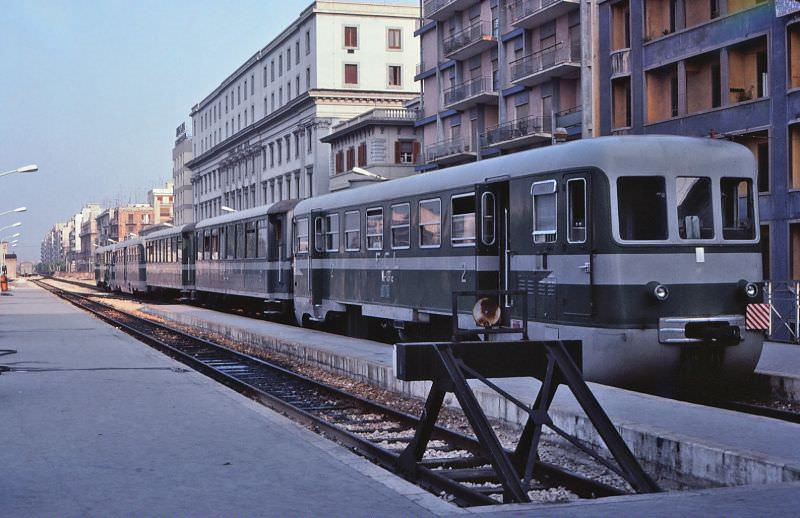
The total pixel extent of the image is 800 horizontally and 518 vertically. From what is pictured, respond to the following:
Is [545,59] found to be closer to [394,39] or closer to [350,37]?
[350,37]

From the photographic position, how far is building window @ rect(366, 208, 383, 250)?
2000 centimetres

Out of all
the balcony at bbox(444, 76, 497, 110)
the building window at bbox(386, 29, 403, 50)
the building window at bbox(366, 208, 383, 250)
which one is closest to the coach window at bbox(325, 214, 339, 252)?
the building window at bbox(366, 208, 383, 250)

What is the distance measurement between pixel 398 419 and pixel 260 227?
742 inches

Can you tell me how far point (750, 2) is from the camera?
28812 millimetres

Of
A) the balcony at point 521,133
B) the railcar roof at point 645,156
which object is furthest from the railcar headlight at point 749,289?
the balcony at point 521,133

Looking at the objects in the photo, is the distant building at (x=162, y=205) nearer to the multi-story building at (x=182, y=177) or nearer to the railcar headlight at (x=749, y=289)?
the multi-story building at (x=182, y=177)

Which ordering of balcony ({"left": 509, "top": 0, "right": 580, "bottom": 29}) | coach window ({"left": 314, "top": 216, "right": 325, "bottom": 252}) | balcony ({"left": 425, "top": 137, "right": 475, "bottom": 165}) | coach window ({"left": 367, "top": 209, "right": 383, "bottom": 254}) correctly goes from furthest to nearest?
balcony ({"left": 425, "top": 137, "right": 475, "bottom": 165}) → balcony ({"left": 509, "top": 0, "right": 580, "bottom": 29}) → coach window ({"left": 314, "top": 216, "right": 325, "bottom": 252}) → coach window ({"left": 367, "top": 209, "right": 383, "bottom": 254})

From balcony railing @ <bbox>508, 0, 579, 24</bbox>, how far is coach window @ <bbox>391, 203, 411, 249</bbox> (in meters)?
21.7

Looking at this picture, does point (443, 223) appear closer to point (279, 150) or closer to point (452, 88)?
point (452, 88)

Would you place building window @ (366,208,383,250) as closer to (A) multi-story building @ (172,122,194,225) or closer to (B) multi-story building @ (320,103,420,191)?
(B) multi-story building @ (320,103,420,191)

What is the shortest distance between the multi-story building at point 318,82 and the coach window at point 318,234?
4369 cm

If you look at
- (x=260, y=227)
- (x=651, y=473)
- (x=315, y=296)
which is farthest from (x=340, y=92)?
(x=651, y=473)

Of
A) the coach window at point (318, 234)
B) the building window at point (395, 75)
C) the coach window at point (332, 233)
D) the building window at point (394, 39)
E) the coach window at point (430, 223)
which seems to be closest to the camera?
the coach window at point (430, 223)

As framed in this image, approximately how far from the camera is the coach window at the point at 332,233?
2277 cm
